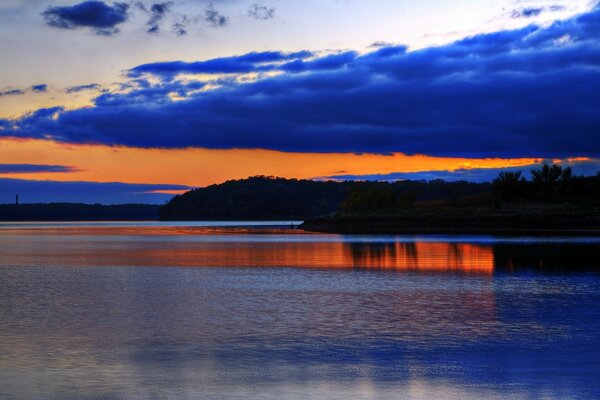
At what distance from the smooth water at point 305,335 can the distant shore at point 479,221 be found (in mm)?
66917

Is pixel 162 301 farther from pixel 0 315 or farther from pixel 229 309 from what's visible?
pixel 0 315

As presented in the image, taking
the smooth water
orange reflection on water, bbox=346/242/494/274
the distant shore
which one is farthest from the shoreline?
the smooth water

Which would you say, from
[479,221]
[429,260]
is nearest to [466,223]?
[479,221]

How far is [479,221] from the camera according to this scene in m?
116

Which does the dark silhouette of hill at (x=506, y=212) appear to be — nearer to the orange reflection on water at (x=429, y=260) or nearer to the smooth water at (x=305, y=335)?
the orange reflection on water at (x=429, y=260)

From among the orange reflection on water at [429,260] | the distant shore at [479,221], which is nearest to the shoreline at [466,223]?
the distant shore at [479,221]

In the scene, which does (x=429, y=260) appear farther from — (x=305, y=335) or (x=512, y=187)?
(x=512, y=187)

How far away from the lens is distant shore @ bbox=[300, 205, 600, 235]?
107438mm

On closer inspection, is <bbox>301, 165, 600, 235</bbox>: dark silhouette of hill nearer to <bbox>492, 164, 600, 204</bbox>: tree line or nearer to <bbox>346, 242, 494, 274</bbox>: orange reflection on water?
<bbox>492, 164, 600, 204</bbox>: tree line

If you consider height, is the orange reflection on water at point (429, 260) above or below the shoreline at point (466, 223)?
below

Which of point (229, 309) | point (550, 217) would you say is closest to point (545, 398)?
point (229, 309)

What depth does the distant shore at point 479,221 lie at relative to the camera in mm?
107438

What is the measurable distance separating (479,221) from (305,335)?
323 ft

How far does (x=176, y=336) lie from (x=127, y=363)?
3966mm
